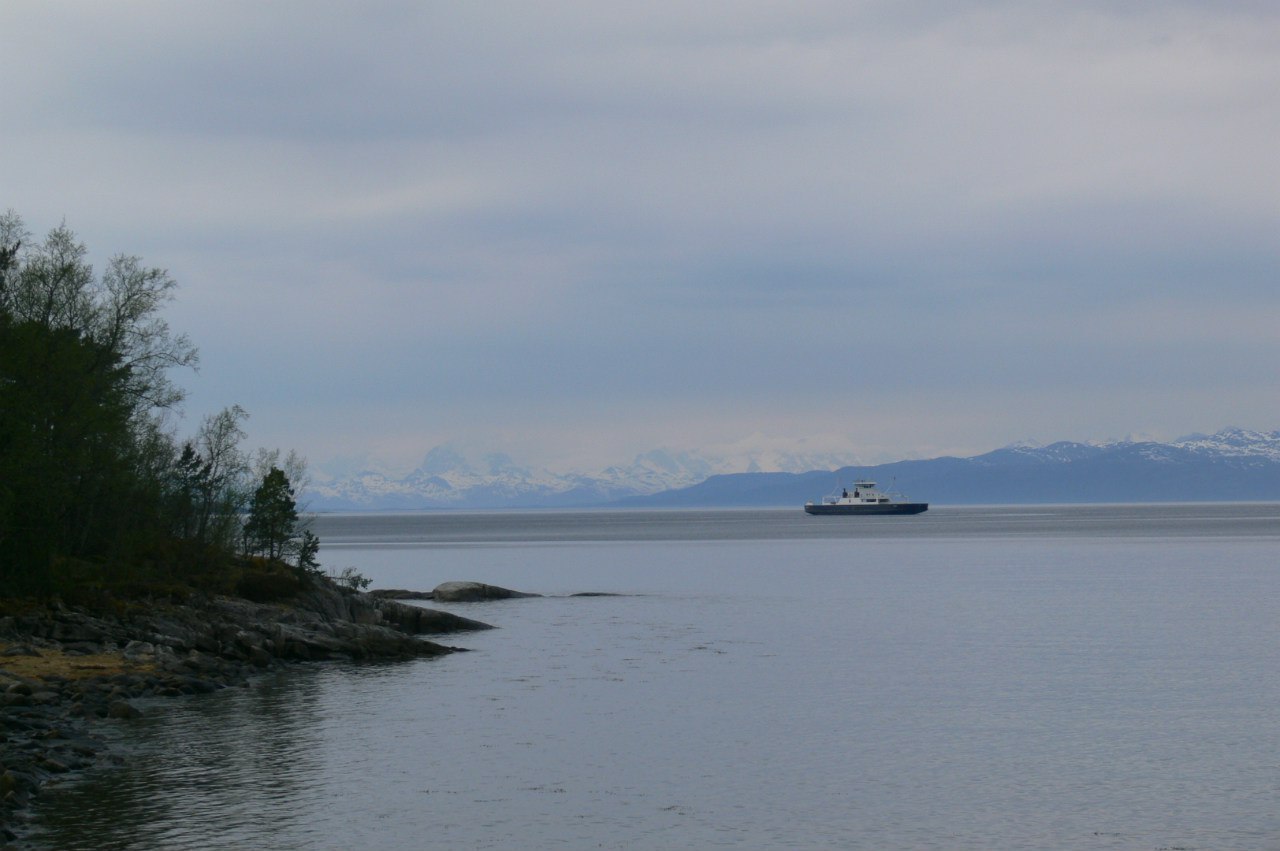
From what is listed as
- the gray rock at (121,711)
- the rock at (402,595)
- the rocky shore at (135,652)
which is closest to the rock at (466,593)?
the rock at (402,595)

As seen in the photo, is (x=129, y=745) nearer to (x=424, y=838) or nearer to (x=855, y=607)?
(x=424, y=838)

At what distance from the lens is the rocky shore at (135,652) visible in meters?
34.3

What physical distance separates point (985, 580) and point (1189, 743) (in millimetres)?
74375

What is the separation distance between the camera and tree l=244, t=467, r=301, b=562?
82.8 meters

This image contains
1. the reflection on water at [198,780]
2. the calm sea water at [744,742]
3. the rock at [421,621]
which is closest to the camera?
the reflection on water at [198,780]

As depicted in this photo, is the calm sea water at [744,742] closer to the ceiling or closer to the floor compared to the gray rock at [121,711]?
closer to the floor

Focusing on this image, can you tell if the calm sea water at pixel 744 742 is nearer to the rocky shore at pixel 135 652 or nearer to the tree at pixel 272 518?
the rocky shore at pixel 135 652

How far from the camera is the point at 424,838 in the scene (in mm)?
27609

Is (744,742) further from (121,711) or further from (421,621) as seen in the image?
(421,621)

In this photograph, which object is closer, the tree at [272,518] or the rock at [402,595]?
the tree at [272,518]

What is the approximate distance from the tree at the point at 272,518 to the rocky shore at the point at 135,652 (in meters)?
12.5

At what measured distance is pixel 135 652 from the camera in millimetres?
51188

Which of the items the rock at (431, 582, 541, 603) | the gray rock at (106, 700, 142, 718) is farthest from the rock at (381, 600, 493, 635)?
the gray rock at (106, 700, 142, 718)

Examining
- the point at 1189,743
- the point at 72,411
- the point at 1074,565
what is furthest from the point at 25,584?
the point at 1074,565
